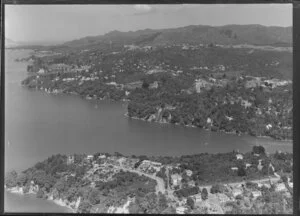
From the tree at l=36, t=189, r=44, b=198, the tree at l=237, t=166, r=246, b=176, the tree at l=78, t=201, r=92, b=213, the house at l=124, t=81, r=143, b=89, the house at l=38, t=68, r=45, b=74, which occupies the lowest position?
the tree at l=78, t=201, r=92, b=213

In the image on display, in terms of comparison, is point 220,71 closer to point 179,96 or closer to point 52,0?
point 179,96

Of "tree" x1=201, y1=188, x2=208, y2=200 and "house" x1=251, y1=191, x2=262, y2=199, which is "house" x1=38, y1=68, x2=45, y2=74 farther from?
"house" x1=251, y1=191, x2=262, y2=199

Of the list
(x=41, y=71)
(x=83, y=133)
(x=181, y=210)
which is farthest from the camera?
(x=41, y=71)

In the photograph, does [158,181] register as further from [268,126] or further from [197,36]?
[197,36]

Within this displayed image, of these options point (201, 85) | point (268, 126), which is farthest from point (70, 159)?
point (268, 126)

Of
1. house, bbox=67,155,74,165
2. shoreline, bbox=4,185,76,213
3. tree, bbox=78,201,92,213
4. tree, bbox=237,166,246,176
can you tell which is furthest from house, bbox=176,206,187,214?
house, bbox=67,155,74,165
